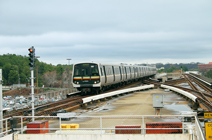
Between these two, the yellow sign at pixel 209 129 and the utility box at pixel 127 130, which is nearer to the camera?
the yellow sign at pixel 209 129

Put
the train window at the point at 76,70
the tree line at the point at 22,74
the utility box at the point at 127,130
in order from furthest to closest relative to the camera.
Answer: the tree line at the point at 22,74 → the train window at the point at 76,70 → the utility box at the point at 127,130

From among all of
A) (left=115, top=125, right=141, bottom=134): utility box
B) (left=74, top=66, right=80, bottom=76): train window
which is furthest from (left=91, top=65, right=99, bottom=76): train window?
(left=115, top=125, right=141, bottom=134): utility box

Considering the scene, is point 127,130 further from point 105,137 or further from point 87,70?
point 87,70

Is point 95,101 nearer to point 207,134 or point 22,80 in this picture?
point 207,134

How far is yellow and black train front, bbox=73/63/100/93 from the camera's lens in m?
29.0

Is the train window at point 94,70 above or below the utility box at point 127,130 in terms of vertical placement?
above

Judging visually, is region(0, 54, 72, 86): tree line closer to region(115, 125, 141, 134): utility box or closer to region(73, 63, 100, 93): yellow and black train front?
region(73, 63, 100, 93): yellow and black train front

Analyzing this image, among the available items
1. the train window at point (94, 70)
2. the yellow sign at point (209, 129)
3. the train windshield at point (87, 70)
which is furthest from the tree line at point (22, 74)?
the yellow sign at point (209, 129)

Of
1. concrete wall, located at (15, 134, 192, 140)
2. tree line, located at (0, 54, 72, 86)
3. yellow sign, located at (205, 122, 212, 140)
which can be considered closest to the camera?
yellow sign, located at (205, 122, 212, 140)

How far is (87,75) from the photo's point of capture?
2914cm

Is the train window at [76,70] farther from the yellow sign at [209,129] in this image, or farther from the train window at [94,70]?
the yellow sign at [209,129]

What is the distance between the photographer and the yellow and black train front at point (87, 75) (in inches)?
1142

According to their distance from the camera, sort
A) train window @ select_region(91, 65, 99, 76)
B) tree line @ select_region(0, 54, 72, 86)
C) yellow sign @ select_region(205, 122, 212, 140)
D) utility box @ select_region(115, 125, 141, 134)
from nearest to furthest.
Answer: yellow sign @ select_region(205, 122, 212, 140)
utility box @ select_region(115, 125, 141, 134)
train window @ select_region(91, 65, 99, 76)
tree line @ select_region(0, 54, 72, 86)

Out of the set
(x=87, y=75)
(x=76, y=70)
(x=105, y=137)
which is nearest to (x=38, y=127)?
(x=105, y=137)
